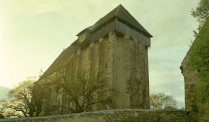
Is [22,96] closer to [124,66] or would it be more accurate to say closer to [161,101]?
[124,66]

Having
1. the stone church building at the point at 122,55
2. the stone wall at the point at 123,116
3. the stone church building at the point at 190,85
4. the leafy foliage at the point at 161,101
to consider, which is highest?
the stone church building at the point at 122,55

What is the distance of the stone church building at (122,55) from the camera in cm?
2044

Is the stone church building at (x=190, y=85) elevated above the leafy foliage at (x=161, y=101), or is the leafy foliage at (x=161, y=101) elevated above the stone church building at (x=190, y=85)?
the stone church building at (x=190, y=85)

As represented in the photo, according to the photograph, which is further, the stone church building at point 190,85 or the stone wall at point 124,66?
the stone wall at point 124,66

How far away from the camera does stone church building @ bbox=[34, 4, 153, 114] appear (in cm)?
2044

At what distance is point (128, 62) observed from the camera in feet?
69.8

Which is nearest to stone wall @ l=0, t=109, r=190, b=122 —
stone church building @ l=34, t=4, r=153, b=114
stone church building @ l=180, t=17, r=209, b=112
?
stone church building @ l=180, t=17, r=209, b=112

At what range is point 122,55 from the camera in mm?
22359

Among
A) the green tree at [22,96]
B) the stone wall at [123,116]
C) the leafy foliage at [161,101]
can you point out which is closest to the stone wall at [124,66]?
the green tree at [22,96]

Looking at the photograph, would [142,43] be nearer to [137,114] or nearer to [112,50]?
[112,50]

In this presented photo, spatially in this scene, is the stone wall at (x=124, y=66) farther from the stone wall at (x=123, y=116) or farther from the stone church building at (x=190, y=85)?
the stone wall at (x=123, y=116)

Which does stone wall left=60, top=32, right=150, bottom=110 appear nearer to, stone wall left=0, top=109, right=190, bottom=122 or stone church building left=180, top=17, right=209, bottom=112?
stone church building left=180, top=17, right=209, bottom=112

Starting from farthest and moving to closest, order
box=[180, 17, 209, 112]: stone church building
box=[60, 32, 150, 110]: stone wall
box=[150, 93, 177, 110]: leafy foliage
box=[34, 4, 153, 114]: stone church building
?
1. box=[150, 93, 177, 110]: leafy foliage
2. box=[34, 4, 153, 114]: stone church building
3. box=[60, 32, 150, 110]: stone wall
4. box=[180, 17, 209, 112]: stone church building

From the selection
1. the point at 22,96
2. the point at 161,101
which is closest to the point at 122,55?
the point at 22,96
